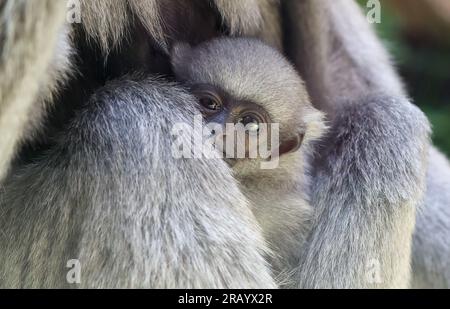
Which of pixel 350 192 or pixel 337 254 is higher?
pixel 350 192

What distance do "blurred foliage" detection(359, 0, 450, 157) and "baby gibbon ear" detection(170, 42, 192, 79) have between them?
166 cm

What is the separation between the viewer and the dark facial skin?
159cm

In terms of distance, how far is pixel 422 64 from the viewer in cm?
338

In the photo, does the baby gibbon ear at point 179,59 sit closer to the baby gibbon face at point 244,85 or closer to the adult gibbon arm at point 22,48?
the baby gibbon face at point 244,85

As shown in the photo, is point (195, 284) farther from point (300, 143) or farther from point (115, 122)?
point (300, 143)

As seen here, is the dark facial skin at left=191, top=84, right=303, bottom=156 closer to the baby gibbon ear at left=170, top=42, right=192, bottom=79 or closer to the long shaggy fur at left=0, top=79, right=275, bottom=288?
the baby gibbon ear at left=170, top=42, right=192, bottom=79

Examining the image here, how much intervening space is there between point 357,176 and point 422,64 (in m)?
1.85

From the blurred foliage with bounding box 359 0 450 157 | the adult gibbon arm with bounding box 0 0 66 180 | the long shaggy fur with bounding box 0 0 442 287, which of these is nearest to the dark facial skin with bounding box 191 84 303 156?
the long shaggy fur with bounding box 0 0 442 287

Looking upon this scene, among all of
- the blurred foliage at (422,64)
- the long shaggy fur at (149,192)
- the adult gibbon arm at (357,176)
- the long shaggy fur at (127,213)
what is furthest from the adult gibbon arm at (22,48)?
the blurred foliage at (422,64)

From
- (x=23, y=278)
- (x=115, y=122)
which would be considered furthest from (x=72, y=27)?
(x=23, y=278)

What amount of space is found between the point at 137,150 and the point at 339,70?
102cm

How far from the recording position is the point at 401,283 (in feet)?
5.45
